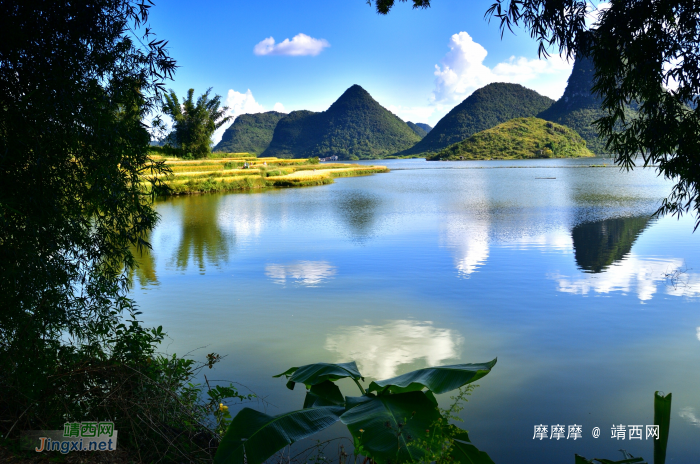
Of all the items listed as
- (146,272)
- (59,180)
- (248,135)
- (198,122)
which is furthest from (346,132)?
(59,180)

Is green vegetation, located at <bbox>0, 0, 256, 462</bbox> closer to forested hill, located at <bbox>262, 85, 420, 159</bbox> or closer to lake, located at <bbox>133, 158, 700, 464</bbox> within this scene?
lake, located at <bbox>133, 158, 700, 464</bbox>

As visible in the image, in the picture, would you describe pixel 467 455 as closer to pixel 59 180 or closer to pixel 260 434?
pixel 260 434

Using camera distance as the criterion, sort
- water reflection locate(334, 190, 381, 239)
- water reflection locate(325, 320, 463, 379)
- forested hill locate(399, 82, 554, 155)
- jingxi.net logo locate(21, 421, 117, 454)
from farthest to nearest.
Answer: forested hill locate(399, 82, 554, 155), water reflection locate(334, 190, 381, 239), water reflection locate(325, 320, 463, 379), jingxi.net logo locate(21, 421, 117, 454)

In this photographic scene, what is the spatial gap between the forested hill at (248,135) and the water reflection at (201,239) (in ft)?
445

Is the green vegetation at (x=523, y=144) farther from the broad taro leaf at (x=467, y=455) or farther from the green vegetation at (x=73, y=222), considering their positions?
the broad taro leaf at (x=467, y=455)

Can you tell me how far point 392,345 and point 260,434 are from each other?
10.9ft

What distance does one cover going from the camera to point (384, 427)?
2684 mm

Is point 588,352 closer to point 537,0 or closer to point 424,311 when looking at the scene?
point 424,311

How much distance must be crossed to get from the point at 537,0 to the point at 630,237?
10.3 meters

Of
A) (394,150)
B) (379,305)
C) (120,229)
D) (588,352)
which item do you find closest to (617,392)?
(588,352)

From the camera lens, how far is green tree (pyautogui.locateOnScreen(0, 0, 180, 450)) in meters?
3.52

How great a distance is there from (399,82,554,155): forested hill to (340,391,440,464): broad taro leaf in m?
146

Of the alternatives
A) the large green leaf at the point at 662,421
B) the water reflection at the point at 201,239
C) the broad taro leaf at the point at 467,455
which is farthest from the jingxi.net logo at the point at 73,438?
the water reflection at the point at 201,239

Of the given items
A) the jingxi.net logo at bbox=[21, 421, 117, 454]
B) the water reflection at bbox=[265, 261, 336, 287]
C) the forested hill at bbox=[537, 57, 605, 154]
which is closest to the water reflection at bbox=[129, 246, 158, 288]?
the water reflection at bbox=[265, 261, 336, 287]
